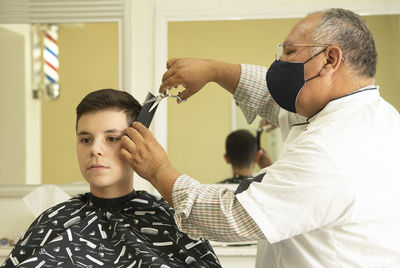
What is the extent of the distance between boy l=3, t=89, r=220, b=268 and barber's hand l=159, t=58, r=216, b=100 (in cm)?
16

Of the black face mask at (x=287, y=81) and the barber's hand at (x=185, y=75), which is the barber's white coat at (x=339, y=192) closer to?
the black face mask at (x=287, y=81)

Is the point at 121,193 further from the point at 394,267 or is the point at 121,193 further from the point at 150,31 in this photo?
the point at 150,31

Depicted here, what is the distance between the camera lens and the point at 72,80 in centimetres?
297

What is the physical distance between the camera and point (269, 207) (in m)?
1.29

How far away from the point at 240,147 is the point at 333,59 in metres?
1.47

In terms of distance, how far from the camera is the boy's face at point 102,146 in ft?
5.30

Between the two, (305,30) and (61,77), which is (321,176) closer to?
(305,30)

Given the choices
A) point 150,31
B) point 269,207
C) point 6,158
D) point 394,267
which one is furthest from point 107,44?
point 394,267

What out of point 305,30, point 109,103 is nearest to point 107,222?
point 109,103

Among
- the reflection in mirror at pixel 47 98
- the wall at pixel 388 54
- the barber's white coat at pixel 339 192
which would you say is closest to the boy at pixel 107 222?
the barber's white coat at pixel 339 192

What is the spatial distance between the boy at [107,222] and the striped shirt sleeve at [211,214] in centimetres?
23

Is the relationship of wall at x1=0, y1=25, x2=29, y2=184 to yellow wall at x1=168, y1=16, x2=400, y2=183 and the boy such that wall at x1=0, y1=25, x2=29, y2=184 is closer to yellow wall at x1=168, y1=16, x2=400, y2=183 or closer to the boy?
yellow wall at x1=168, y1=16, x2=400, y2=183

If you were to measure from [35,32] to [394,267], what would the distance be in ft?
8.31

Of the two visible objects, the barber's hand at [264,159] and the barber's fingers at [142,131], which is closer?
the barber's fingers at [142,131]
